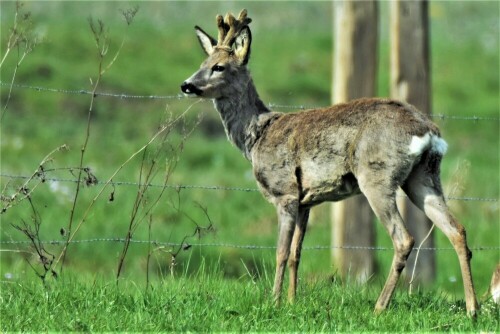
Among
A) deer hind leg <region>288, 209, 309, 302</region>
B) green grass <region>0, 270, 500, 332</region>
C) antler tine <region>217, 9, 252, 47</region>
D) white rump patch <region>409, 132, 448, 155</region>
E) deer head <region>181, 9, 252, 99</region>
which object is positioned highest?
antler tine <region>217, 9, 252, 47</region>

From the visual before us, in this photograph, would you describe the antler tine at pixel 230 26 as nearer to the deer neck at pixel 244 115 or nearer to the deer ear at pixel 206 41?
the deer ear at pixel 206 41

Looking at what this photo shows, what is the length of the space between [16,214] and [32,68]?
7318 mm

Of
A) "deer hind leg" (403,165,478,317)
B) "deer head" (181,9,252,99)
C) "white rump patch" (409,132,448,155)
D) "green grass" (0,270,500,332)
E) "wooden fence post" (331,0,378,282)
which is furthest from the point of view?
"wooden fence post" (331,0,378,282)

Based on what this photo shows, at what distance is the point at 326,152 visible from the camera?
7.82m

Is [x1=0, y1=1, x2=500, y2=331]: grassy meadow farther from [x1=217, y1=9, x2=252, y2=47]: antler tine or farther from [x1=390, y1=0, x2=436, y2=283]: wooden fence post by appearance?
[x1=390, y1=0, x2=436, y2=283]: wooden fence post

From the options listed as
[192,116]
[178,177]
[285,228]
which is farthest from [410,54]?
[192,116]

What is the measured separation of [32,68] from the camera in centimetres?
A: 2039

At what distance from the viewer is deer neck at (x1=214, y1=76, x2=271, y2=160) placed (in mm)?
8359

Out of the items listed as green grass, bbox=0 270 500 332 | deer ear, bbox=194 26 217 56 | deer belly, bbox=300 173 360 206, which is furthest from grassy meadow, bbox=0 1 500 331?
deer belly, bbox=300 173 360 206

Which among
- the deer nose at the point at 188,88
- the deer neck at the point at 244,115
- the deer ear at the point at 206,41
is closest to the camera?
the deer nose at the point at 188,88

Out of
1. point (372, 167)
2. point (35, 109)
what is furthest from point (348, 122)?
point (35, 109)

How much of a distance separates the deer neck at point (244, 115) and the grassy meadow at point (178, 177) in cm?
27

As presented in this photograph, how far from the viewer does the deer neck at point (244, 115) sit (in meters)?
8.36

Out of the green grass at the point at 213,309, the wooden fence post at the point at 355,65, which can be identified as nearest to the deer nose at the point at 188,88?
the green grass at the point at 213,309
